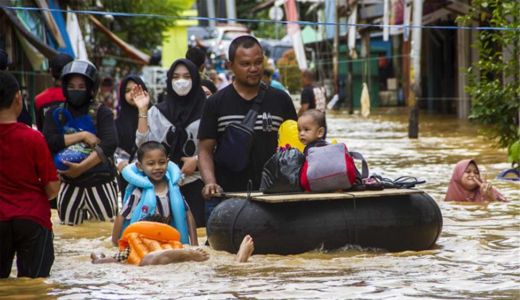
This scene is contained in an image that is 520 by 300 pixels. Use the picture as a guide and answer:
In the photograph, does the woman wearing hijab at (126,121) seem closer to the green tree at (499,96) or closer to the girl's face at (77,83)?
the girl's face at (77,83)

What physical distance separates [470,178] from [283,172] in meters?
4.89

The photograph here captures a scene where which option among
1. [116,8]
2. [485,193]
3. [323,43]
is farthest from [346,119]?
[485,193]

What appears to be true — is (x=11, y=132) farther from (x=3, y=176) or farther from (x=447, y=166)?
(x=447, y=166)

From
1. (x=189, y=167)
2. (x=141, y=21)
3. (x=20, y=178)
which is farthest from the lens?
(x=141, y=21)

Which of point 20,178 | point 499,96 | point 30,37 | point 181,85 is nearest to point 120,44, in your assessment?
point 30,37

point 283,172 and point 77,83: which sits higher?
point 77,83

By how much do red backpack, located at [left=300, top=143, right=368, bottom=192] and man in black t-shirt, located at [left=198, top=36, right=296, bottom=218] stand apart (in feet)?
1.46

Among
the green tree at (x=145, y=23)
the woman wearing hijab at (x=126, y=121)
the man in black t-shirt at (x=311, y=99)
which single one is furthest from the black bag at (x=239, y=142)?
the green tree at (x=145, y=23)

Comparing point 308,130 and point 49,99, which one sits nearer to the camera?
point 308,130

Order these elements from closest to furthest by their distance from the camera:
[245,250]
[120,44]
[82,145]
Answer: [245,250] < [82,145] < [120,44]

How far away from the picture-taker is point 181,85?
35.5 ft

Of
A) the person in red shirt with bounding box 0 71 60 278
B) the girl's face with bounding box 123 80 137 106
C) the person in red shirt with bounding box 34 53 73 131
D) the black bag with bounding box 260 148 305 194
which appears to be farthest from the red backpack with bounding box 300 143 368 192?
the girl's face with bounding box 123 80 137 106

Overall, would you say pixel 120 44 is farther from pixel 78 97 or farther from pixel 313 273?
pixel 313 273

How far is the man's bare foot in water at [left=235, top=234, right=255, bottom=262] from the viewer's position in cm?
881
